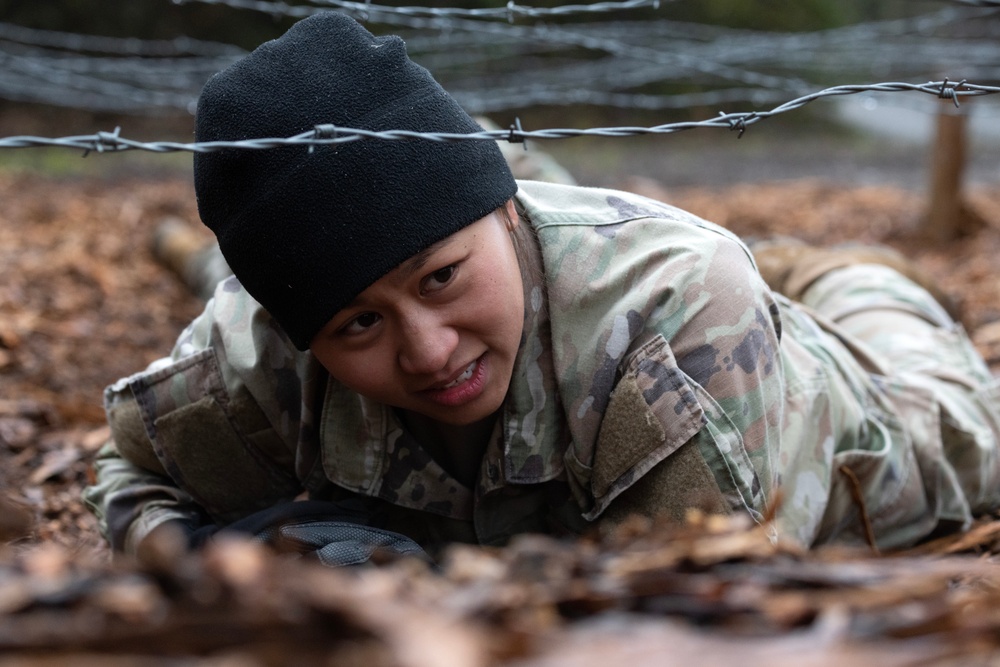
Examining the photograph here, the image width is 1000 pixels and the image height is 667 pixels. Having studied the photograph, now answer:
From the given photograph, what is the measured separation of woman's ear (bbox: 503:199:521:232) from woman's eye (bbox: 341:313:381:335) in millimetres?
283

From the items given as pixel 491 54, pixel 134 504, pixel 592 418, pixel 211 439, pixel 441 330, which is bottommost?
pixel 491 54

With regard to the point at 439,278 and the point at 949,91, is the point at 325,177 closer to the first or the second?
the point at 439,278

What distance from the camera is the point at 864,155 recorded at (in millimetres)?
10484

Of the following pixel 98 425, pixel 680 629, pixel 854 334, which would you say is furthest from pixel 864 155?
pixel 680 629

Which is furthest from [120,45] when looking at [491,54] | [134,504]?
[134,504]

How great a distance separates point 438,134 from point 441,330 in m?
0.30

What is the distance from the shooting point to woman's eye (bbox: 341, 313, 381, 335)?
1.65 metres

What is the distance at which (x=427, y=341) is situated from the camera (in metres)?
1.57

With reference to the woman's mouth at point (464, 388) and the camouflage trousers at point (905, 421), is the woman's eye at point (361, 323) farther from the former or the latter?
the camouflage trousers at point (905, 421)

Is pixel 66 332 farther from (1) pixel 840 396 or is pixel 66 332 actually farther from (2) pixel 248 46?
(2) pixel 248 46

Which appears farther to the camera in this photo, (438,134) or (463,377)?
(463,377)

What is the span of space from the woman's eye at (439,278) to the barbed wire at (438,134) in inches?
7.5

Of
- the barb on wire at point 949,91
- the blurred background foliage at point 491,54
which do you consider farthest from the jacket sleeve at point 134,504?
the blurred background foliage at point 491,54

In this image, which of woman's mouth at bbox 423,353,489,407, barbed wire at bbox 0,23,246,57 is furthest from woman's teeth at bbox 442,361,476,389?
barbed wire at bbox 0,23,246,57
